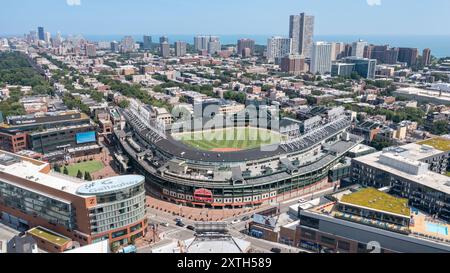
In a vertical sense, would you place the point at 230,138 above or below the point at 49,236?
above

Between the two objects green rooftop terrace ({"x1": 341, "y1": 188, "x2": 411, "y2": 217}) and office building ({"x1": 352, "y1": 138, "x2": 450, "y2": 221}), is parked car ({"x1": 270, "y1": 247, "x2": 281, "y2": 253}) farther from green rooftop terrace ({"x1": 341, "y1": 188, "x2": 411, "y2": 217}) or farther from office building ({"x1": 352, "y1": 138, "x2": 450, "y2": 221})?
office building ({"x1": 352, "y1": 138, "x2": 450, "y2": 221})

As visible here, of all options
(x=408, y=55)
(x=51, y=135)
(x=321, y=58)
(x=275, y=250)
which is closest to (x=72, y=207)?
(x=275, y=250)

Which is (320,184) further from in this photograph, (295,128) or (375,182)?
(295,128)

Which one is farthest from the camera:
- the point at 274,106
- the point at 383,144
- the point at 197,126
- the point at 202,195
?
the point at 274,106

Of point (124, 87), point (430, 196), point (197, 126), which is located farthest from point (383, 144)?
point (124, 87)

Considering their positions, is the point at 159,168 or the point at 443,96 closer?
the point at 159,168

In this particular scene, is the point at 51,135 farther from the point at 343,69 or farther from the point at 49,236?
the point at 343,69
